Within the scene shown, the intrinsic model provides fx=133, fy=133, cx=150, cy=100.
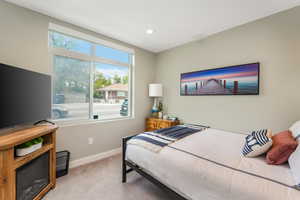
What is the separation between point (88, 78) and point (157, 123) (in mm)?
1859

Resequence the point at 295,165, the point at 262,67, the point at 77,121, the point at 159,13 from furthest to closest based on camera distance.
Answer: the point at 77,121 < the point at 262,67 < the point at 159,13 < the point at 295,165

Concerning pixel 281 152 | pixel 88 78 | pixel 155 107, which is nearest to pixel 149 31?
pixel 88 78

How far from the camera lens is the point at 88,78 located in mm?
2695

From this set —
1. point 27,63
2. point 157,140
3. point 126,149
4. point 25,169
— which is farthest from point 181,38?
point 25,169

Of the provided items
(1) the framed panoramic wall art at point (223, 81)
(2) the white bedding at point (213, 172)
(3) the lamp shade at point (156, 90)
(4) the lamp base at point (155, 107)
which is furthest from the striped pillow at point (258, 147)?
(4) the lamp base at point (155, 107)

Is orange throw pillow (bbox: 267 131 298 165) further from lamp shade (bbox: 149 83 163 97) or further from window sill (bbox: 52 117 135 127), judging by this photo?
window sill (bbox: 52 117 135 127)

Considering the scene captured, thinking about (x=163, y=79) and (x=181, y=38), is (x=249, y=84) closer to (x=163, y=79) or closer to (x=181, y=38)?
(x=181, y=38)

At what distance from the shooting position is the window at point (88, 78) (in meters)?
2.36

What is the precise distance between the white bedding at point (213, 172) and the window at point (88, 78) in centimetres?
152

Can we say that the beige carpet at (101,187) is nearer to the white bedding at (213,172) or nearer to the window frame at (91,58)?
the white bedding at (213,172)

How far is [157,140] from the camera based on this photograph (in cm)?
179

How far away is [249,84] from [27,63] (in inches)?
140

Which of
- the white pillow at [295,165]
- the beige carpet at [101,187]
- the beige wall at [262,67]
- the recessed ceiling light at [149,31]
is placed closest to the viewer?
the white pillow at [295,165]

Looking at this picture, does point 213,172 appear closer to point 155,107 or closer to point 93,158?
point 93,158
